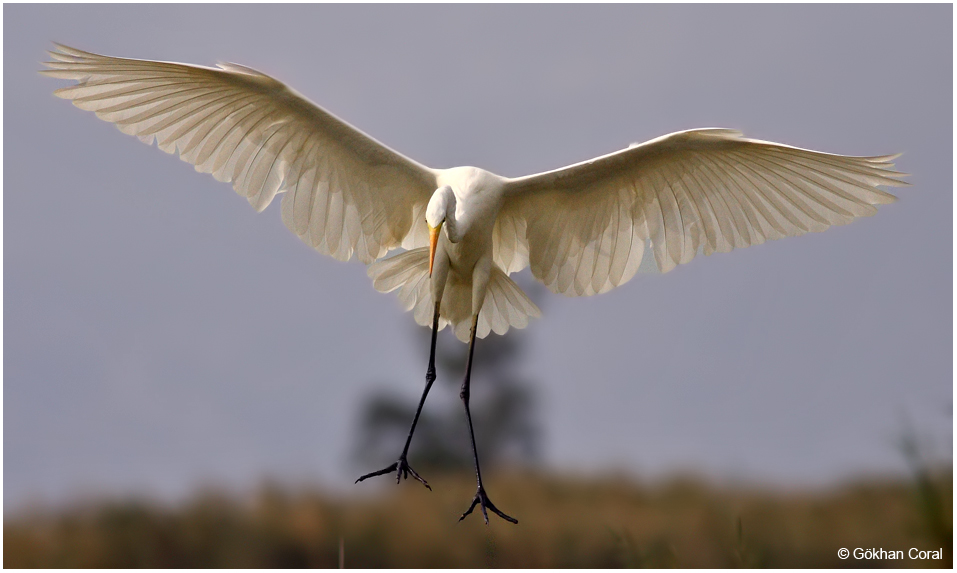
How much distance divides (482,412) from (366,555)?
2.68 metres

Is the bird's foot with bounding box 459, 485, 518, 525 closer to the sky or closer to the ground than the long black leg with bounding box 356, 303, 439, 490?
closer to the ground

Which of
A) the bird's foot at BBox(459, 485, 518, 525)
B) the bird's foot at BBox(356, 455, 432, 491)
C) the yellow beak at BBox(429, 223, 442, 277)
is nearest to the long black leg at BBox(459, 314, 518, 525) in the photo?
the bird's foot at BBox(459, 485, 518, 525)

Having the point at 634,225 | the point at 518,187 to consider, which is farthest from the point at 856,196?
the point at 518,187

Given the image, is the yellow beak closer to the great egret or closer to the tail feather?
the great egret

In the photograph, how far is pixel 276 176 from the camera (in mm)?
3211

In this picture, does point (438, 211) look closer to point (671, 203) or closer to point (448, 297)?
point (448, 297)

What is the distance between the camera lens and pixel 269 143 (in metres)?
3.15

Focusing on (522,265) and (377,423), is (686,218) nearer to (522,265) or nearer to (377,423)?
(522,265)

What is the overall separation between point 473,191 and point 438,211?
24 cm

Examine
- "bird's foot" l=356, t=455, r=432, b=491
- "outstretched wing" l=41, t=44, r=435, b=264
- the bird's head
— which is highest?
"outstretched wing" l=41, t=44, r=435, b=264

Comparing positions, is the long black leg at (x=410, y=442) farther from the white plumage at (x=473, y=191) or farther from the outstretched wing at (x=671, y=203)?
the outstretched wing at (x=671, y=203)

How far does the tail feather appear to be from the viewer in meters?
3.30

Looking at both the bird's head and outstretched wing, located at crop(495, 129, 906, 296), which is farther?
outstretched wing, located at crop(495, 129, 906, 296)

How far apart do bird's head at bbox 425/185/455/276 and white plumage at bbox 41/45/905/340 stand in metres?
0.03
